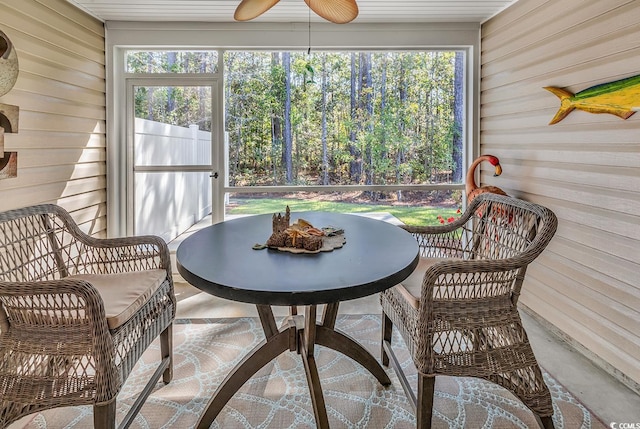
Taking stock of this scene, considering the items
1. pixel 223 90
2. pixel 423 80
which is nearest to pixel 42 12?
pixel 223 90

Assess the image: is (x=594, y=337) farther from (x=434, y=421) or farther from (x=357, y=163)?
(x=357, y=163)

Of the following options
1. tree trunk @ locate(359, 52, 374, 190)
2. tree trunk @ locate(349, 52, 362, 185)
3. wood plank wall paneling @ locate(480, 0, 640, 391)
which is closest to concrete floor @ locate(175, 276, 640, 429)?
wood plank wall paneling @ locate(480, 0, 640, 391)

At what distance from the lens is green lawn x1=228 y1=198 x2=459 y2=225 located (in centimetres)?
358

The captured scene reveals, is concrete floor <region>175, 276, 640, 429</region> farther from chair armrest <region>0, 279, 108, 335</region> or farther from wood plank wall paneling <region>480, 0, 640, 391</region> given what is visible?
chair armrest <region>0, 279, 108, 335</region>

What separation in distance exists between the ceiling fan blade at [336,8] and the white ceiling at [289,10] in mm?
874

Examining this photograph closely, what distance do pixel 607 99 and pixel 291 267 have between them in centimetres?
203

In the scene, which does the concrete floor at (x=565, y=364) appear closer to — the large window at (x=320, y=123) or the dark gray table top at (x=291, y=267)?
the large window at (x=320, y=123)

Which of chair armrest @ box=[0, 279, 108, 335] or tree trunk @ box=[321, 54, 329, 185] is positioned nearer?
chair armrest @ box=[0, 279, 108, 335]

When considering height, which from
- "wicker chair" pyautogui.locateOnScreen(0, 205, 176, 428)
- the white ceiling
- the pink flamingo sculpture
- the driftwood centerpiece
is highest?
the white ceiling

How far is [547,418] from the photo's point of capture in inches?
59.4

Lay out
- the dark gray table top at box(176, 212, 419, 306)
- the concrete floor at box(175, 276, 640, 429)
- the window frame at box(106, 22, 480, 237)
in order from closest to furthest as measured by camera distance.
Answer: the dark gray table top at box(176, 212, 419, 306)
the concrete floor at box(175, 276, 640, 429)
the window frame at box(106, 22, 480, 237)

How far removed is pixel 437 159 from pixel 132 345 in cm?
302

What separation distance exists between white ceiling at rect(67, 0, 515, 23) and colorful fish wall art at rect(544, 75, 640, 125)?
1.13 metres

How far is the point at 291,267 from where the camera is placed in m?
1.36
